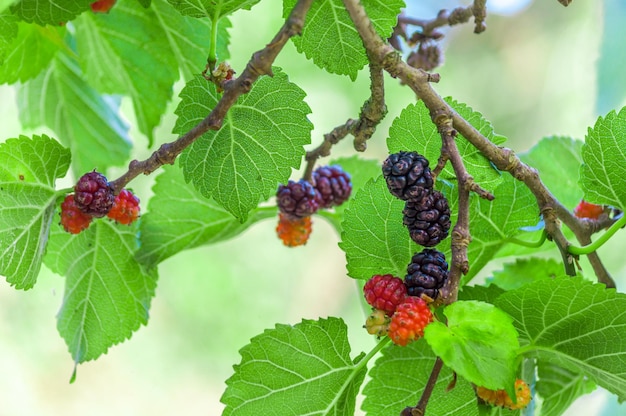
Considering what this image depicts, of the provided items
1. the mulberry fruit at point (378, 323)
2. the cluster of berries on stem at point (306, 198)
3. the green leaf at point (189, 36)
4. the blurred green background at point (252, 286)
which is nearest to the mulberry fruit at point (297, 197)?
the cluster of berries on stem at point (306, 198)

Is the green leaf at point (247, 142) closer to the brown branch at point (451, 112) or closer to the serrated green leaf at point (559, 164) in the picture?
the brown branch at point (451, 112)

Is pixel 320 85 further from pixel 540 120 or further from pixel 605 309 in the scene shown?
pixel 605 309

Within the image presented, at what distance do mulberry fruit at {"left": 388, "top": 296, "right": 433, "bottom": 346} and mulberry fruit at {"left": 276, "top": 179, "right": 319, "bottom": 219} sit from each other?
0.86 feet

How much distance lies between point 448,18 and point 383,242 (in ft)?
1.24

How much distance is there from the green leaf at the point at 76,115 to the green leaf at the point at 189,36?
0.23 m

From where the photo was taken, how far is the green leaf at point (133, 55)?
76 cm

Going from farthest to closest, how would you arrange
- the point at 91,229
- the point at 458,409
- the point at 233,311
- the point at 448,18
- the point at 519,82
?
the point at 519,82
the point at 233,311
the point at 448,18
the point at 91,229
the point at 458,409

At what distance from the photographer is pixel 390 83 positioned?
2.05 meters

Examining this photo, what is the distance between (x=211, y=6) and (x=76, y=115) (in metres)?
0.46

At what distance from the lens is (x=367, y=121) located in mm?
582

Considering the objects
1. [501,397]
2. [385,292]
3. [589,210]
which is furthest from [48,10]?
[589,210]

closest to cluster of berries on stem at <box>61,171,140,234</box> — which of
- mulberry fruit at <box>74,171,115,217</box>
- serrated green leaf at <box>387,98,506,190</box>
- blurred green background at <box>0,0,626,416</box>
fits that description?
mulberry fruit at <box>74,171,115,217</box>

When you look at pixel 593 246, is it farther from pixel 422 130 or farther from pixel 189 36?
pixel 189 36

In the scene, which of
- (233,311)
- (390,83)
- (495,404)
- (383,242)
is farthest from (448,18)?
(233,311)
